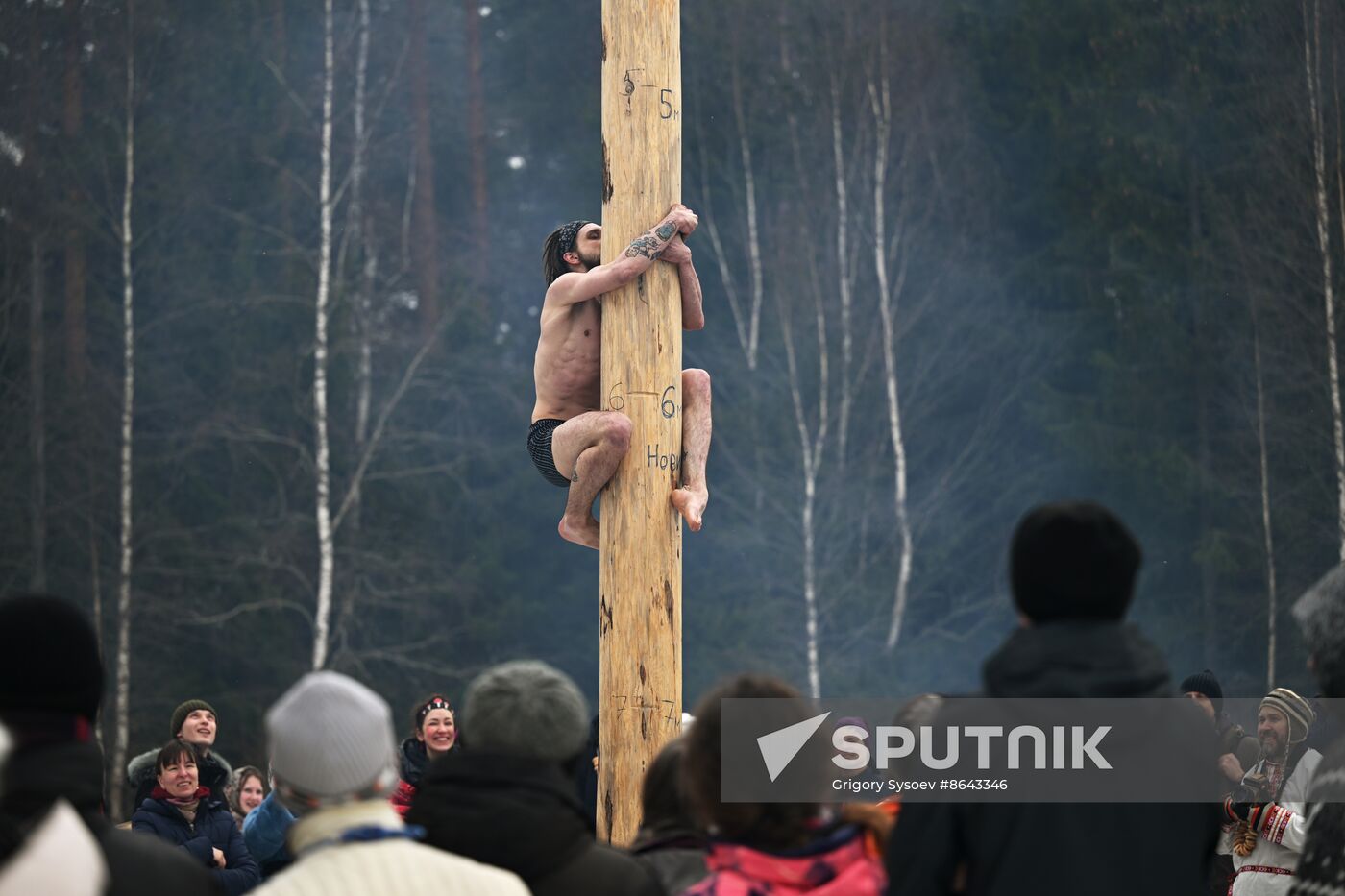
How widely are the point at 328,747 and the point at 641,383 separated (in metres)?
2.65

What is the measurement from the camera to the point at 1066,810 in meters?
2.86

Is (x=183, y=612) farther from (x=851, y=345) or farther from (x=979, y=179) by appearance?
(x=979, y=179)

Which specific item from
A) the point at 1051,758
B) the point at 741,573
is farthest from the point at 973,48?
the point at 1051,758

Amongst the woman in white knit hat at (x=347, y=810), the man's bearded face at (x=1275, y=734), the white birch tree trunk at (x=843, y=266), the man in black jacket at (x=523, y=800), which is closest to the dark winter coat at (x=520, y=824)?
the man in black jacket at (x=523, y=800)

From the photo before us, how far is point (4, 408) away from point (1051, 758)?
17199 millimetres

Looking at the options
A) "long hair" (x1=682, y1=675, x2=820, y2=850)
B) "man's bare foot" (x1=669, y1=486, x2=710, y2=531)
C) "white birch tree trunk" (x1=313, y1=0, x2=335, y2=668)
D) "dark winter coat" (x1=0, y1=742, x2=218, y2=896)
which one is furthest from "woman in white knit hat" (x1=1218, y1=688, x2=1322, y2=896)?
"white birch tree trunk" (x1=313, y1=0, x2=335, y2=668)

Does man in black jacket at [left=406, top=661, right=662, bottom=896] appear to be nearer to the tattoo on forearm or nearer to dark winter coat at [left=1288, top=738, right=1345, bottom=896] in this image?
dark winter coat at [left=1288, top=738, right=1345, bottom=896]

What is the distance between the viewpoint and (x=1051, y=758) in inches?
118

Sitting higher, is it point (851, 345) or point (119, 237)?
point (119, 237)

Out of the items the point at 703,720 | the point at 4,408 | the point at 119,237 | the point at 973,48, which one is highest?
the point at 973,48

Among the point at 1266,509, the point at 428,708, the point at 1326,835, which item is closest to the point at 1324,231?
the point at 1266,509

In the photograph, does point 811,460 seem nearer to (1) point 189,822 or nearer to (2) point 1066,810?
(1) point 189,822

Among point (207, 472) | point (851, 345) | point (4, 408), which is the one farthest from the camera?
point (851, 345)

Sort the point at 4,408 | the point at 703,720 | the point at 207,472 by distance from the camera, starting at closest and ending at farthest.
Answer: the point at 703,720 → the point at 4,408 → the point at 207,472
